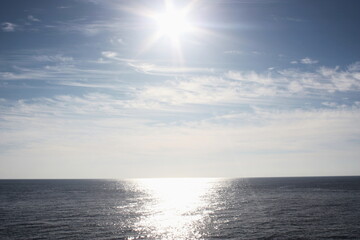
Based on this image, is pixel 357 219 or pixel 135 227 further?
pixel 357 219

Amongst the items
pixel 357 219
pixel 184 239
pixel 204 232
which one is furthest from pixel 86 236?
pixel 357 219

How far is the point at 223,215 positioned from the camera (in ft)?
215

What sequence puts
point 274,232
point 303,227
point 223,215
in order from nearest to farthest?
point 274,232
point 303,227
point 223,215

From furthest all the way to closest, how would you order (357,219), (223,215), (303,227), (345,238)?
(223,215) → (357,219) → (303,227) → (345,238)

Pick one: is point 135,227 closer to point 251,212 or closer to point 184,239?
point 184,239

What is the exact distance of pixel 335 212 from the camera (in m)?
66.4

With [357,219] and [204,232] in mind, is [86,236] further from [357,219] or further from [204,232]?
[357,219]

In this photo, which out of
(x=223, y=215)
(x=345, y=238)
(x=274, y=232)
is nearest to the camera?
(x=345, y=238)

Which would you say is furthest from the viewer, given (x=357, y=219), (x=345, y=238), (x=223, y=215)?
(x=223, y=215)

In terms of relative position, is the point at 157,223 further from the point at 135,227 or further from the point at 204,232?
the point at 204,232

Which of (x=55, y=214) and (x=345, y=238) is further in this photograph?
(x=55, y=214)

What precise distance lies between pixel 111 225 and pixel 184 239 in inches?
623

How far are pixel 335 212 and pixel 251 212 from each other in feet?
59.4

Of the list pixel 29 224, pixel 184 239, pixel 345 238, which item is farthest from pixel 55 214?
pixel 345 238
